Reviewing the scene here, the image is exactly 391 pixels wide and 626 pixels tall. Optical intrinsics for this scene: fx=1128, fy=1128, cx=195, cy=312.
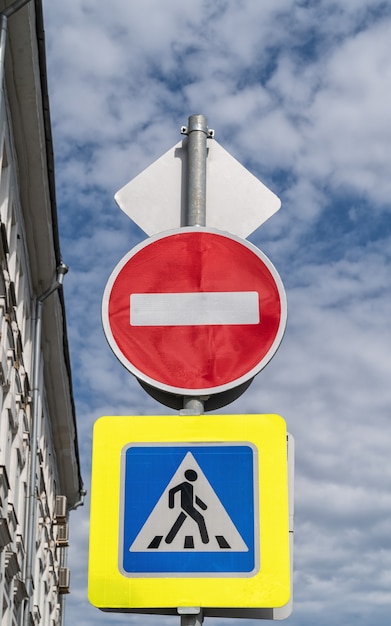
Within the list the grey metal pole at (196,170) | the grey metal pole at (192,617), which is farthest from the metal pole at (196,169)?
the grey metal pole at (192,617)

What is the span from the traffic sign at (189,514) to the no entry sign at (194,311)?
0.15 metres

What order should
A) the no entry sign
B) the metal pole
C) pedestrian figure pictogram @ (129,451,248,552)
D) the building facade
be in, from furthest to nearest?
the building facade < the metal pole < the no entry sign < pedestrian figure pictogram @ (129,451,248,552)

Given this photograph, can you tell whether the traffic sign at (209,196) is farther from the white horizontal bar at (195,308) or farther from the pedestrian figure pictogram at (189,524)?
the pedestrian figure pictogram at (189,524)

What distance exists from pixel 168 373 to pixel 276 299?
0.42 metres

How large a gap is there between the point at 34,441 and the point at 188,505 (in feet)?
81.6

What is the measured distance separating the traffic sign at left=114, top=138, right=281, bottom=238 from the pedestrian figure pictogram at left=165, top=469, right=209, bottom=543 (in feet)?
2.99

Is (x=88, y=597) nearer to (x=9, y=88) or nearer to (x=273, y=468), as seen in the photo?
(x=273, y=468)

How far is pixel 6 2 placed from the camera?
1900 centimetres

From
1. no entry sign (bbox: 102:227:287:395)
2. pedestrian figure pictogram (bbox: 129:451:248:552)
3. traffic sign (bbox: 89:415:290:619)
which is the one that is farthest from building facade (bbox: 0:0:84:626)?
pedestrian figure pictogram (bbox: 129:451:248:552)

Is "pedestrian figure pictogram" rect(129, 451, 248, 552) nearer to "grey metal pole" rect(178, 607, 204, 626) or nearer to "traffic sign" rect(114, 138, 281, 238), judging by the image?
"grey metal pole" rect(178, 607, 204, 626)

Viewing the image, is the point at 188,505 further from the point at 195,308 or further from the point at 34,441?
the point at 34,441

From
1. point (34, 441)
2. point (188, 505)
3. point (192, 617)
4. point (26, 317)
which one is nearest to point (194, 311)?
point (188, 505)

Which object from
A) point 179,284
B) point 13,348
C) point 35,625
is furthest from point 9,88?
point 179,284

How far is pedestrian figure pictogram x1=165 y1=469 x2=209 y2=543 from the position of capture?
304 centimetres
